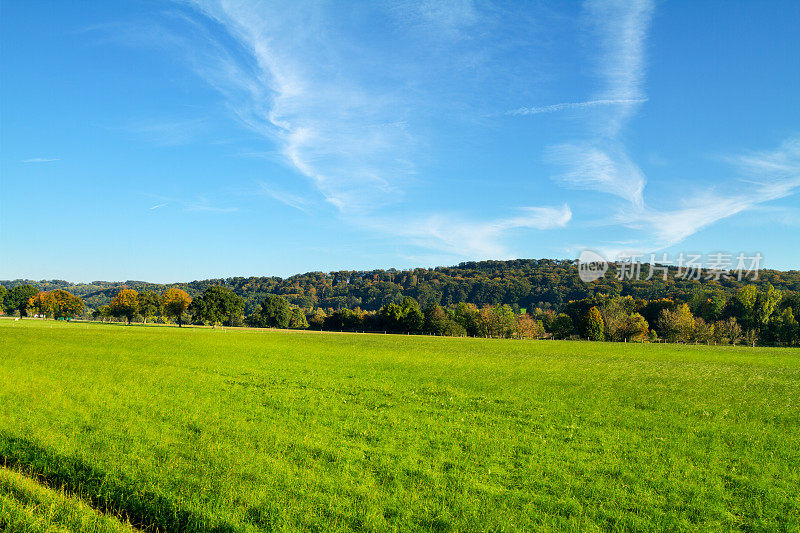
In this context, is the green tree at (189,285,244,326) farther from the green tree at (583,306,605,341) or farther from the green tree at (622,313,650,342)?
the green tree at (622,313,650,342)

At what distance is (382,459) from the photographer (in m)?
11.1

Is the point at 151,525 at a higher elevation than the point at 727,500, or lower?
lower

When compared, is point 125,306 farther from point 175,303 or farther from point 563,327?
point 563,327

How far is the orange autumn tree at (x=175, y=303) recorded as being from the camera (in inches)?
5463

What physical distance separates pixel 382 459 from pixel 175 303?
145384 millimetres

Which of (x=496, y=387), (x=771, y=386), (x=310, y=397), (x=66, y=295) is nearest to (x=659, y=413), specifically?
(x=496, y=387)

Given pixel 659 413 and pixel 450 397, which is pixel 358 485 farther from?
pixel 659 413

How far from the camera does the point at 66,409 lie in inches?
616

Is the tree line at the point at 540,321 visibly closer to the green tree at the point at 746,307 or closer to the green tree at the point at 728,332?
the green tree at the point at 728,332

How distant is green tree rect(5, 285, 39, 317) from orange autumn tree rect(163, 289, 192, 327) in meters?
67.8

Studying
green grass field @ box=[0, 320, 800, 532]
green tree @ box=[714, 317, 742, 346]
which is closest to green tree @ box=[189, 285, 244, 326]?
green grass field @ box=[0, 320, 800, 532]

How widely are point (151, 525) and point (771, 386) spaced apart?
116 feet

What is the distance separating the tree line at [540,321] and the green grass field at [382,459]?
4298 inches

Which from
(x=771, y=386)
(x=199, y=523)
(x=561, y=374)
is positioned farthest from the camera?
(x=561, y=374)
